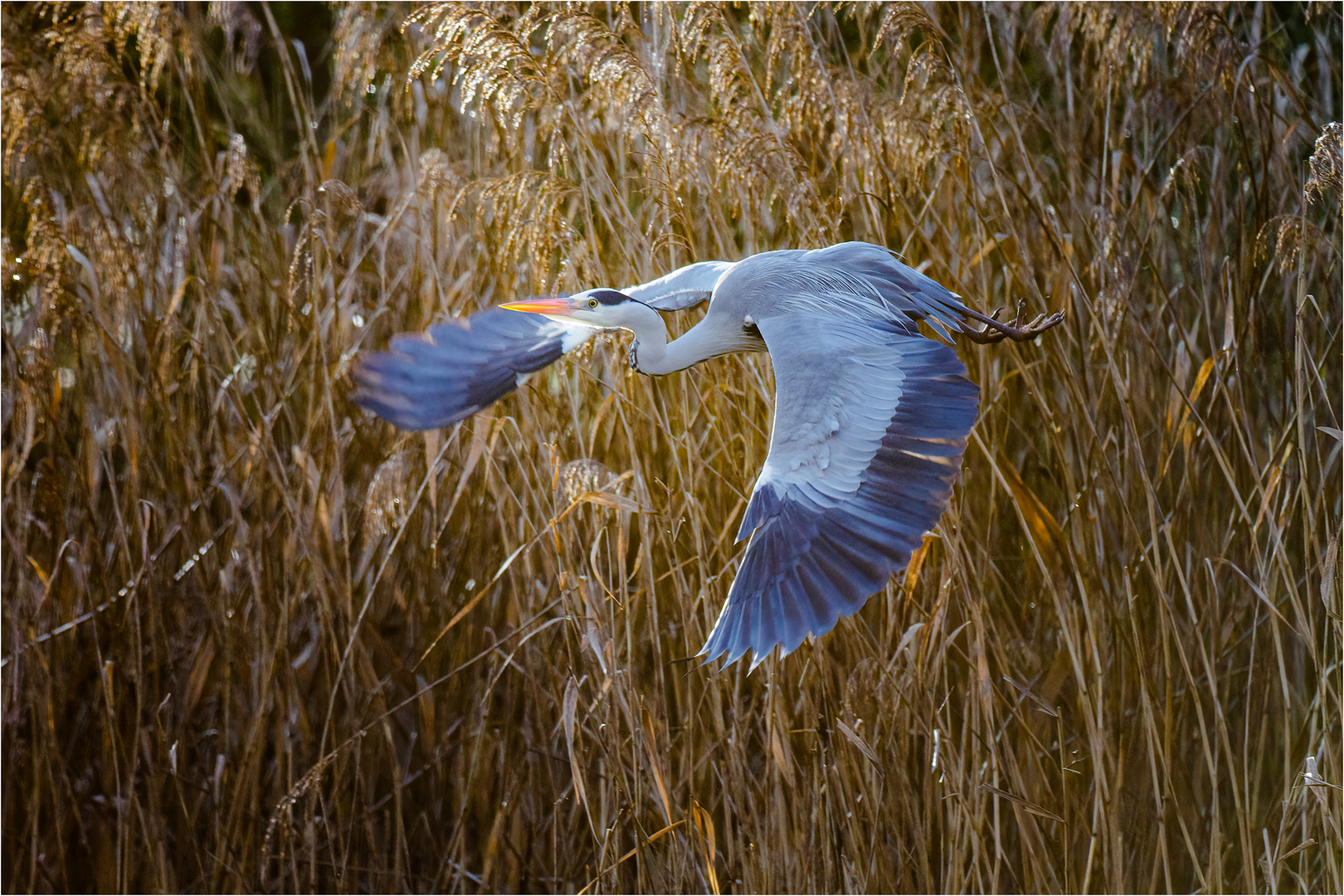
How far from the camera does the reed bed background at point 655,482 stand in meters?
1.37

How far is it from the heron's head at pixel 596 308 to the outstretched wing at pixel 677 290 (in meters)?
0.08

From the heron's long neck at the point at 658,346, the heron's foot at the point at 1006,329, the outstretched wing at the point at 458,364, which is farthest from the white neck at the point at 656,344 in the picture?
the heron's foot at the point at 1006,329

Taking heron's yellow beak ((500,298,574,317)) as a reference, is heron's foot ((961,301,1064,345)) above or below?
below

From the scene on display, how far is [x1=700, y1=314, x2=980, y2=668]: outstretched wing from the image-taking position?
3.33 feet

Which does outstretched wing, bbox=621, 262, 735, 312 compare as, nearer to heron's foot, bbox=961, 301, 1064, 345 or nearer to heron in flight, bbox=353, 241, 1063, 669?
heron in flight, bbox=353, 241, 1063, 669

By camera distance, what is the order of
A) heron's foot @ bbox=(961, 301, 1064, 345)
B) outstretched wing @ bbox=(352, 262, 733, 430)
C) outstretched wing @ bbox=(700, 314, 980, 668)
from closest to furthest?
outstretched wing @ bbox=(700, 314, 980, 668) < heron's foot @ bbox=(961, 301, 1064, 345) < outstretched wing @ bbox=(352, 262, 733, 430)

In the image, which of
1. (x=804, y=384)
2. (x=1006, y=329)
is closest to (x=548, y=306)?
(x=804, y=384)

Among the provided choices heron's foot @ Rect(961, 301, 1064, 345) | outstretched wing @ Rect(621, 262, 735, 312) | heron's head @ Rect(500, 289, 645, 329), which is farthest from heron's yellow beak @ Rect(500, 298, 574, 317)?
heron's foot @ Rect(961, 301, 1064, 345)

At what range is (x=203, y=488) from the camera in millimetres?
1690

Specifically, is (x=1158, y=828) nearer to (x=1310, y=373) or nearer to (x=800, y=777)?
(x=800, y=777)

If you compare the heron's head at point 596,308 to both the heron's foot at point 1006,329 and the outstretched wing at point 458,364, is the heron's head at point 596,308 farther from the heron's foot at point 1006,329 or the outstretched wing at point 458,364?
the heron's foot at point 1006,329

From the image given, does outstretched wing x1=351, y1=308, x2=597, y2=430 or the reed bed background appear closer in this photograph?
outstretched wing x1=351, y1=308, x2=597, y2=430

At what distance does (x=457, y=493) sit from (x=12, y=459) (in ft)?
2.39

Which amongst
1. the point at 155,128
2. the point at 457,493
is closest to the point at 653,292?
the point at 457,493
